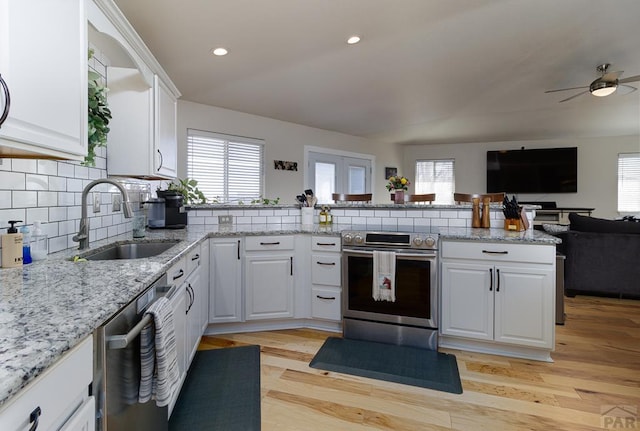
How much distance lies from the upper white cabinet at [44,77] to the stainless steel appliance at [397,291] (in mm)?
1890

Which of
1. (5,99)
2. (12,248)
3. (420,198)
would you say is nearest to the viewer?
(5,99)

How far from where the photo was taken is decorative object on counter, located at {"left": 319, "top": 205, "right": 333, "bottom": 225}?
3.24 m

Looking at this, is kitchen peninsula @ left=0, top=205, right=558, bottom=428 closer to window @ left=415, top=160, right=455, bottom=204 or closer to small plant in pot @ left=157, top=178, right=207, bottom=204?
small plant in pot @ left=157, top=178, right=207, bottom=204

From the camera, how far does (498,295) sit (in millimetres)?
2328

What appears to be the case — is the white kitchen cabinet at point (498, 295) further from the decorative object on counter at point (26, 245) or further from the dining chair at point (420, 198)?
the decorative object on counter at point (26, 245)

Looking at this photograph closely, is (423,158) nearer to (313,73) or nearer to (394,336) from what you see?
(313,73)

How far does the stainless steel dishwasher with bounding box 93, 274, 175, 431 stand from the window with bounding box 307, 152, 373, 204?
480cm

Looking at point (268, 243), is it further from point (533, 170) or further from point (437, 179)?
point (533, 170)

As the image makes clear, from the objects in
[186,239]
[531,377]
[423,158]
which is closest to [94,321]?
[186,239]

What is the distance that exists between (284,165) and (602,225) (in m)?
4.20

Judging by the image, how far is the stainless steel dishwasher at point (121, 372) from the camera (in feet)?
2.80

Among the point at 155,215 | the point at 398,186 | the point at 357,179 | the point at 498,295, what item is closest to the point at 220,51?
the point at 155,215

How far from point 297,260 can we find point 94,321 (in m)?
2.07

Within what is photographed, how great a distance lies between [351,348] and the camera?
248cm
